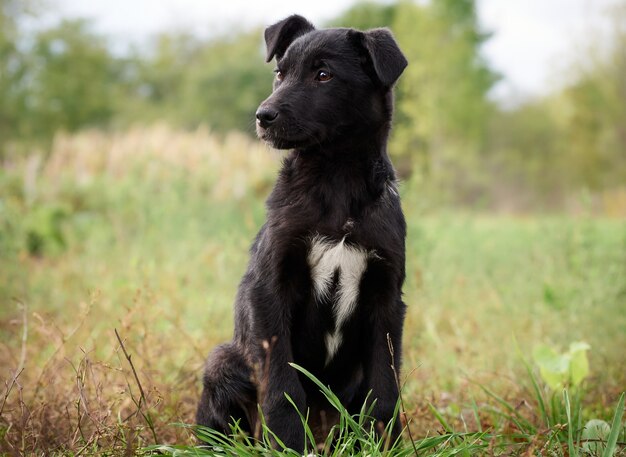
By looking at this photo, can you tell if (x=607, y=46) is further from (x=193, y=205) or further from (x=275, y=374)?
(x=275, y=374)

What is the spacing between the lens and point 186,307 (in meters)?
5.99

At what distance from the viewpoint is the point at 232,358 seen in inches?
117

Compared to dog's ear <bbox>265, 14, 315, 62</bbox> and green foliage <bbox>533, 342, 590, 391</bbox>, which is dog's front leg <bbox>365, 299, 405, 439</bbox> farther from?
dog's ear <bbox>265, 14, 315, 62</bbox>

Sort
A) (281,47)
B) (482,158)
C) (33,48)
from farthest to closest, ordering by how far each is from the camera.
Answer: (482,158) → (33,48) → (281,47)

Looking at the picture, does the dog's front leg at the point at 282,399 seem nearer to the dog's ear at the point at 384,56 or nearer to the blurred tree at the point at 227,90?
the dog's ear at the point at 384,56

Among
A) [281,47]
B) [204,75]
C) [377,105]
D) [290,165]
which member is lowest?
[290,165]

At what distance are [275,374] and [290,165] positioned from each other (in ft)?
3.02

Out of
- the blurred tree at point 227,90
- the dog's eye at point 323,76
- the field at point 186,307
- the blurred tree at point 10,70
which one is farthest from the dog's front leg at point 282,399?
the blurred tree at point 10,70

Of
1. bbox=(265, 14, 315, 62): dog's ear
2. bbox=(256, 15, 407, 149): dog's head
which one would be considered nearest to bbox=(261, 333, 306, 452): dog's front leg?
bbox=(256, 15, 407, 149): dog's head

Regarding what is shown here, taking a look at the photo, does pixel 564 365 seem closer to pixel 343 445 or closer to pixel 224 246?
pixel 343 445

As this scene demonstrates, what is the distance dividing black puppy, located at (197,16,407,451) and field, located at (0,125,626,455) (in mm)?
340

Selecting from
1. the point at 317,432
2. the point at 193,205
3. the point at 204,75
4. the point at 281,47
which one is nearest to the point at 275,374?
the point at 317,432

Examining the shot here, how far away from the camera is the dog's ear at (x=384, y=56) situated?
113 inches

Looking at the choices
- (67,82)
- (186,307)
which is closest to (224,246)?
(186,307)
